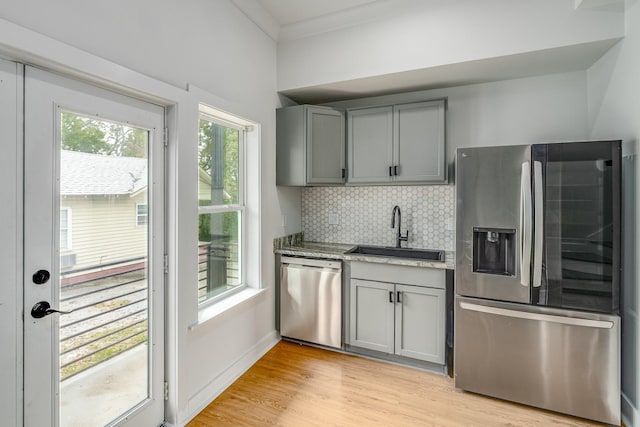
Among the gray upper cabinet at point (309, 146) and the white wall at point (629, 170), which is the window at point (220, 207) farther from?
the white wall at point (629, 170)

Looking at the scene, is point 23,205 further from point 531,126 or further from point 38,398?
point 531,126

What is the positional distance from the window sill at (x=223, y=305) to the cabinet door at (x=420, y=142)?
1.70m

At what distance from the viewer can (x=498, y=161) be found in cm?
223

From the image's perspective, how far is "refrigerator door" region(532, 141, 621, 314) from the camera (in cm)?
199

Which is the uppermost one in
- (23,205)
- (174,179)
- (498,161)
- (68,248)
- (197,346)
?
(498,161)

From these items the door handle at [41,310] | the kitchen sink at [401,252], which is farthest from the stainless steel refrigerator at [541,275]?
the door handle at [41,310]

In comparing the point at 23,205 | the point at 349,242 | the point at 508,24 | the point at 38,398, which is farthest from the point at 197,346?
the point at 508,24

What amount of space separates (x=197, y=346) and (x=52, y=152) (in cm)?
146

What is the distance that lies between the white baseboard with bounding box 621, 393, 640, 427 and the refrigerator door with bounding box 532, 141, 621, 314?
0.61 m

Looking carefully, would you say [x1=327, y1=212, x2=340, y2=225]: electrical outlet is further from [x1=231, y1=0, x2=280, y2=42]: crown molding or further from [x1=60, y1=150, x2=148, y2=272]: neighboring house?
[x1=60, y1=150, x2=148, y2=272]: neighboring house

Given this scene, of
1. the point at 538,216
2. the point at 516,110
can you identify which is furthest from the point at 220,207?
the point at 516,110

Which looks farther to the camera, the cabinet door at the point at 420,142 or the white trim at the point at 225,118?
the cabinet door at the point at 420,142

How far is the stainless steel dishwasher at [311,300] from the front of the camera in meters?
2.94

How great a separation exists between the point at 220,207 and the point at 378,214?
1648 mm
